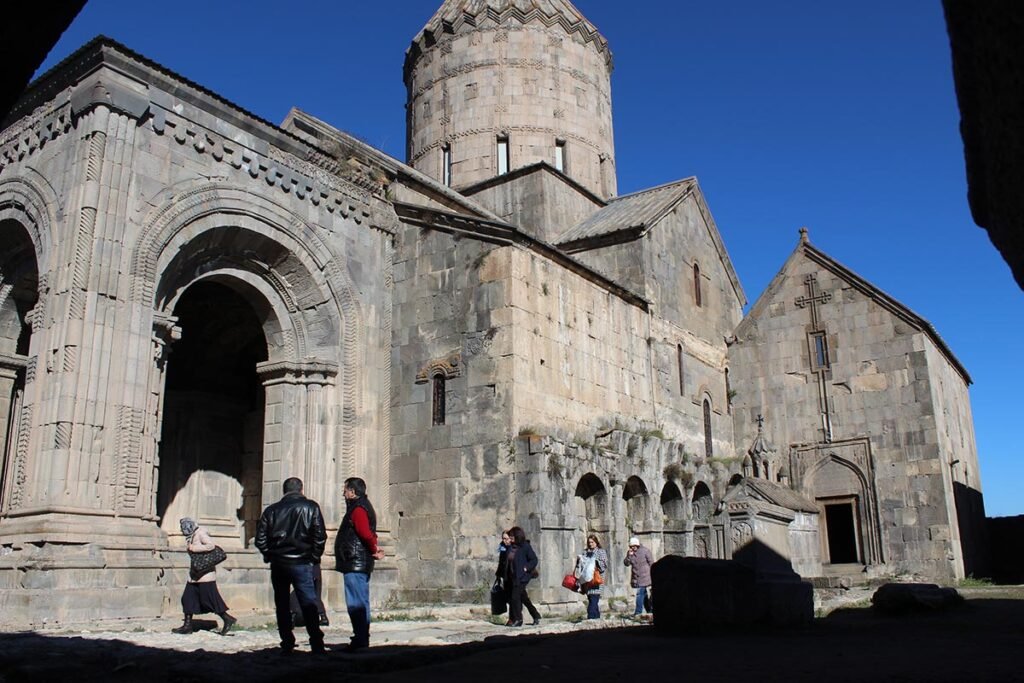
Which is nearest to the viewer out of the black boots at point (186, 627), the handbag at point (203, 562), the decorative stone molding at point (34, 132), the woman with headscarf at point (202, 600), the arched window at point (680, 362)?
the black boots at point (186, 627)

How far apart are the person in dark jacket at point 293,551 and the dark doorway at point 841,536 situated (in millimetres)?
15759

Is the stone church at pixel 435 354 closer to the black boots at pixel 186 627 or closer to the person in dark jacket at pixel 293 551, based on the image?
the black boots at pixel 186 627

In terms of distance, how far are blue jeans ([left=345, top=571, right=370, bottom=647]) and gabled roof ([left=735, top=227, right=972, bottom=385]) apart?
50.4ft

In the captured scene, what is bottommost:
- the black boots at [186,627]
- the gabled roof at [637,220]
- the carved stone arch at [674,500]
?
the black boots at [186,627]

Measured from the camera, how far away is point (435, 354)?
14.2 meters

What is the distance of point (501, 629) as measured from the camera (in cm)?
997

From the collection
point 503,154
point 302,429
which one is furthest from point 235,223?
point 503,154

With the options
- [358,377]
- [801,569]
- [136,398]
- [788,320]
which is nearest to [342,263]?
[358,377]

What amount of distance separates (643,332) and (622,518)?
170 inches

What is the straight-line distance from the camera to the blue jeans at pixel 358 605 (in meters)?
6.35

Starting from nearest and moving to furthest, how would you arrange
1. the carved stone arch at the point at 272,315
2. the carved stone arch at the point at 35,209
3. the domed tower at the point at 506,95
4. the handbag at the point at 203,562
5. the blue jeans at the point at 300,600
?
the blue jeans at the point at 300,600 < the handbag at the point at 203,562 < the carved stone arch at the point at 35,209 < the carved stone arch at the point at 272,315 < the domed tower at the point at 506,95

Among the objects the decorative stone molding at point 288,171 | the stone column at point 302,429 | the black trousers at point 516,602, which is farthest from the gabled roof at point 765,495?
the decorative stone molding at point 288,171

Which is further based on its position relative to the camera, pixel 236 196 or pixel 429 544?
pixel 429 544

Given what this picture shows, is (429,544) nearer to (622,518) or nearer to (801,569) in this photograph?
(622,518)
